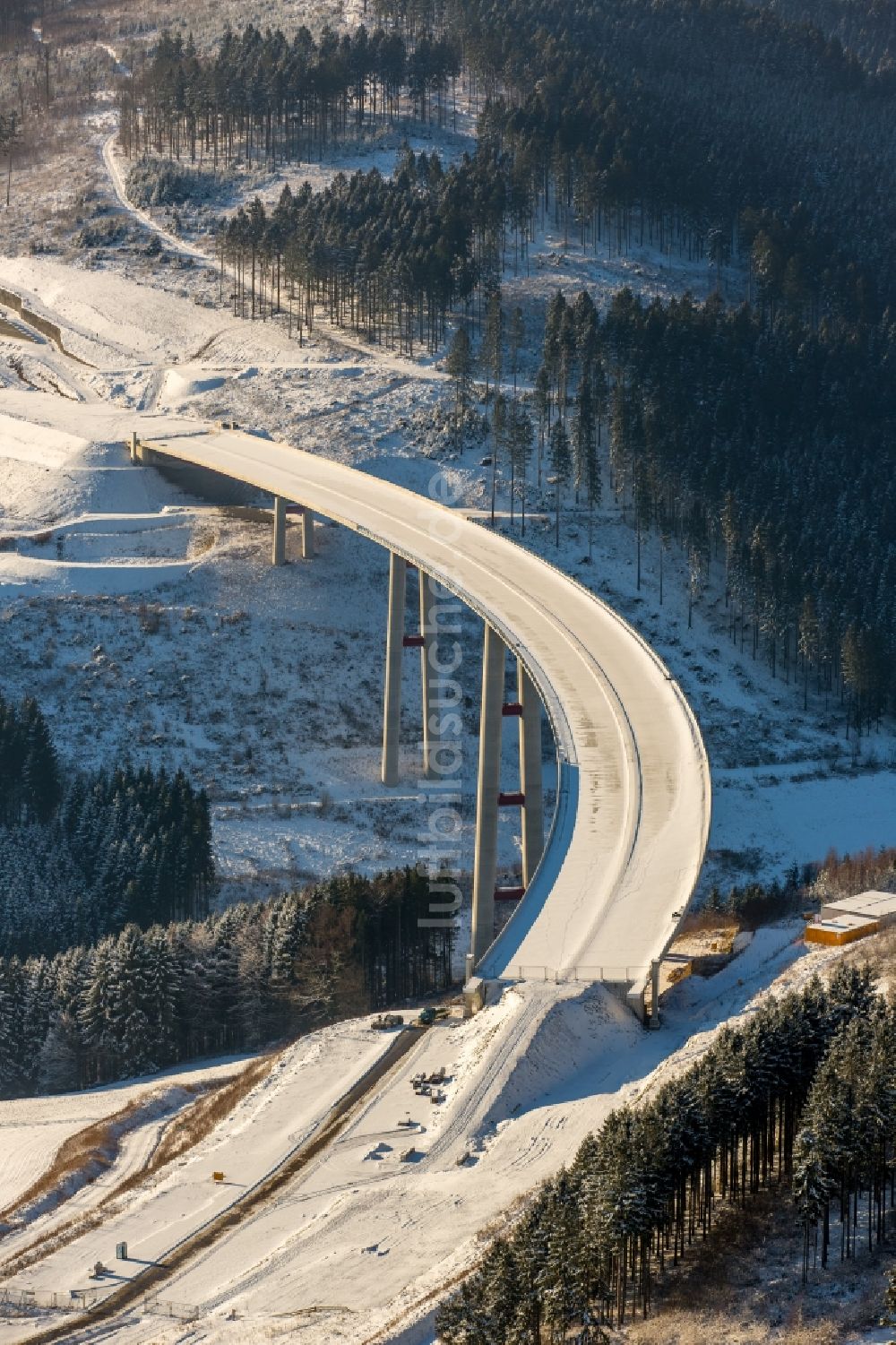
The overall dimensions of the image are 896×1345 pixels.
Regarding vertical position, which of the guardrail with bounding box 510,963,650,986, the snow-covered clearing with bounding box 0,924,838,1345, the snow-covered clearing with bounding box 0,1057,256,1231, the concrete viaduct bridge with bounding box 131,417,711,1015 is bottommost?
the snow-covered clearing with bounding box 0,1057,256,1231

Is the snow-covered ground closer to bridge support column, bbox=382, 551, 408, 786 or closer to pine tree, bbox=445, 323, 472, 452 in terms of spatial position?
bridge support column, bbox=382, 551, 408, 786

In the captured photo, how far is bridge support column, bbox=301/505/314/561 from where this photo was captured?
107 metres

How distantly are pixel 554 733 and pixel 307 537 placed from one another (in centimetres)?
3715

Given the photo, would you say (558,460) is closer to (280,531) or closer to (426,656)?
(280,531)

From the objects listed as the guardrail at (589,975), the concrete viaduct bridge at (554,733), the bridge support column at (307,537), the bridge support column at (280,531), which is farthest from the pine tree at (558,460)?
the guardrail at (589,975)

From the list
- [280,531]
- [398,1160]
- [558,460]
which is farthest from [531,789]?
[558,460]

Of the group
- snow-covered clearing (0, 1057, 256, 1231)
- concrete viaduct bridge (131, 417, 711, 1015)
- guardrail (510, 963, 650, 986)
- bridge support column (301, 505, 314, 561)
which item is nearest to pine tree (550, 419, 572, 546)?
concrete viaduct bridge (131, 417, 711, 1015)

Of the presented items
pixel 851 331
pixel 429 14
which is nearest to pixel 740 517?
pixel 851 331

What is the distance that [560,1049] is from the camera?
55.1m

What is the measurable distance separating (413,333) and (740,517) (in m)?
32.1

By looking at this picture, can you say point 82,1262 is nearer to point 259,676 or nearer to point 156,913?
point 156,913

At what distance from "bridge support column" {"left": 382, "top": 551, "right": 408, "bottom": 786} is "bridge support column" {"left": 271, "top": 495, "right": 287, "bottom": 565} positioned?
11705 mm

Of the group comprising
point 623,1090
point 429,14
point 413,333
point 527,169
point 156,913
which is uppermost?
point 429,14

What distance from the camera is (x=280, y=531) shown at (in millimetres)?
104625
